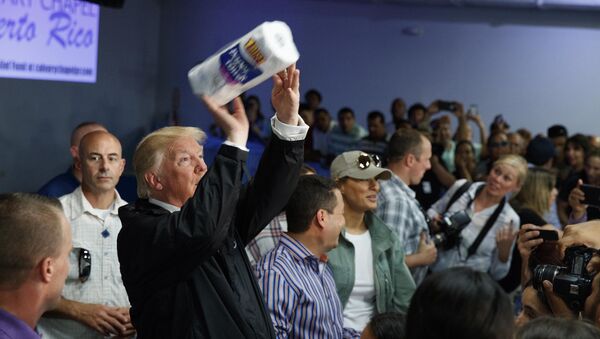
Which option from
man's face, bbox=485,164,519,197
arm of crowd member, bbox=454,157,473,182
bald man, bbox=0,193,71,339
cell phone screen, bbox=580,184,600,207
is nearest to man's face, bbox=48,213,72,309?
bald man, bbox=0,193,71,339

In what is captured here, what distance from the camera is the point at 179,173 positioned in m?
2.30

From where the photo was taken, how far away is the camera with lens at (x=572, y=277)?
7.82ft

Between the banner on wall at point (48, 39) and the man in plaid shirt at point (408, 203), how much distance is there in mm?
3585

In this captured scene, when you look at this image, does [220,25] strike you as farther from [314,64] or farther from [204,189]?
[204,189]

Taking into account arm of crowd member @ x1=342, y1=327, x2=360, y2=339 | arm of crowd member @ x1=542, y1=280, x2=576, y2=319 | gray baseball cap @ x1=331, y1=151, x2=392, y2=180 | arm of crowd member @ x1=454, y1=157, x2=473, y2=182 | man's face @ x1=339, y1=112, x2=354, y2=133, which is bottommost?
arm of crowd member @ x1=342, y1=327, x2=360, y2=339

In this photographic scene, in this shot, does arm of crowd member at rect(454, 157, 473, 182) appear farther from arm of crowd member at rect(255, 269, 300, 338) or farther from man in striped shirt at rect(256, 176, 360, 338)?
arm of crowd member at rect(255, 269, 300, 338)

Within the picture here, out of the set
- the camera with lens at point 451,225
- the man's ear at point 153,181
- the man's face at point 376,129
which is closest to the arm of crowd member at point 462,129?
the man's face at point 376,129

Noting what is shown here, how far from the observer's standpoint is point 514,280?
474cm

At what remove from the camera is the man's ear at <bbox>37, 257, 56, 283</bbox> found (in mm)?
1701

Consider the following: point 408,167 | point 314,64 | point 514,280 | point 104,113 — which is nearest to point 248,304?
point 408,167

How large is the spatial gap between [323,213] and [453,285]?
1.46 meters

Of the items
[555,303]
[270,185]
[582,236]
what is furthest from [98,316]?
[582,236]

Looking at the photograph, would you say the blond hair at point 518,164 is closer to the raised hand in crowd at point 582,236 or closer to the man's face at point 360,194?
the man's face at point 360,194

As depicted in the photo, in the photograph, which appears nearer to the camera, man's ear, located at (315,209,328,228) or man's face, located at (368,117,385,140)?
man's ear, located at (315,209,328,228)
